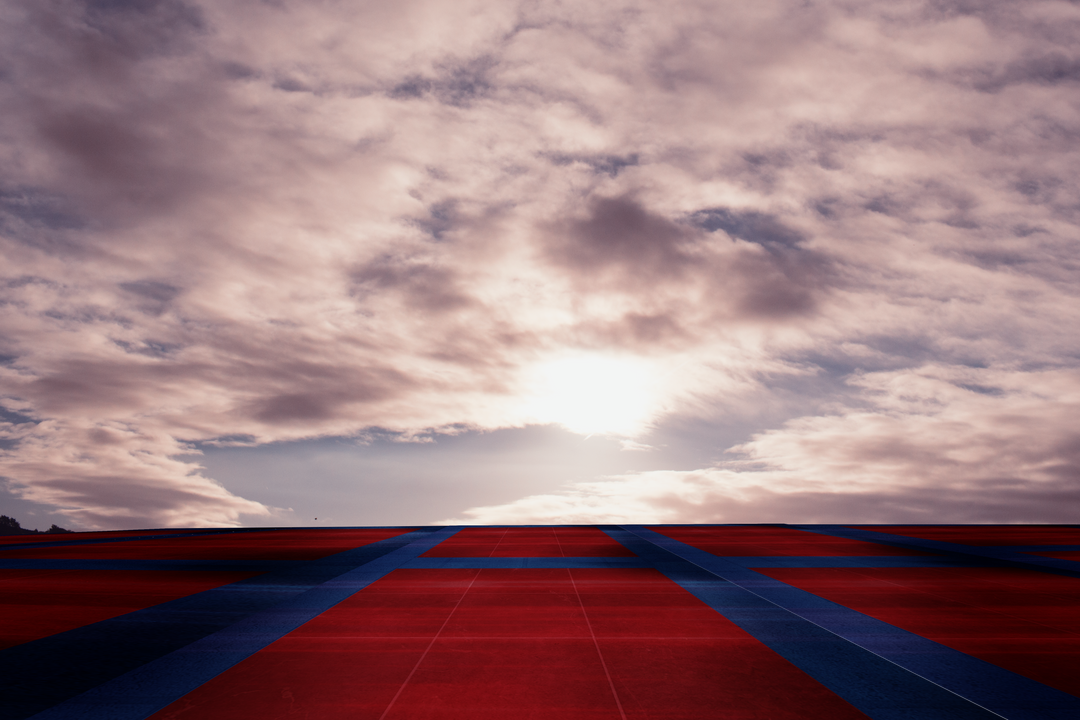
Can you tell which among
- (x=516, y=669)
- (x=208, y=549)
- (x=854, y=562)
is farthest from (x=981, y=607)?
(x=208, y=549)

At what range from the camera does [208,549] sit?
30.9 m

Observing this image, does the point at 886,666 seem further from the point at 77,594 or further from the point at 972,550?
the point at 972,550

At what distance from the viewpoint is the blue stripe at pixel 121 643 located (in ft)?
31.4

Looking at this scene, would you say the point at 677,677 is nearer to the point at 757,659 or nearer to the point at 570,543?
the point at 757,659

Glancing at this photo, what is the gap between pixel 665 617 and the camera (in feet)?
46.0

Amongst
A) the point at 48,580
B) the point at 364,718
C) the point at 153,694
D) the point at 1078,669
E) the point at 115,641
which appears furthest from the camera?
the point at 48,580

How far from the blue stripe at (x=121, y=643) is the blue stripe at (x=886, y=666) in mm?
12333

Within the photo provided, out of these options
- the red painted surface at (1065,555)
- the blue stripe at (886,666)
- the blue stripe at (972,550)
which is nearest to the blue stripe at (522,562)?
the blue stripe at (886,666)

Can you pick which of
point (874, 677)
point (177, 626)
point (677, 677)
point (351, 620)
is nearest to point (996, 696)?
point (874, 677)

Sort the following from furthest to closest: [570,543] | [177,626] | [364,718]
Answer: [570,543] → [177,626] → [364,718]

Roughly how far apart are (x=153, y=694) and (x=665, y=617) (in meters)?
11.0

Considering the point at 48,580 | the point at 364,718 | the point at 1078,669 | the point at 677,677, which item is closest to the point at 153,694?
the point at 364,718

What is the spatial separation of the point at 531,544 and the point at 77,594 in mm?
20042

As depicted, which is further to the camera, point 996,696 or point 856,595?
point 856,595
